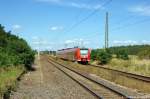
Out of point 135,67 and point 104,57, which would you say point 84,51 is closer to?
point 104,57

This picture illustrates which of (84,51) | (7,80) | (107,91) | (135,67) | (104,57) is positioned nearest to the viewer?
(107,91)

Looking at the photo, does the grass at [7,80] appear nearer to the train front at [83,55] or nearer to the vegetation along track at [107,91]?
the vegetation along track at [107,91]

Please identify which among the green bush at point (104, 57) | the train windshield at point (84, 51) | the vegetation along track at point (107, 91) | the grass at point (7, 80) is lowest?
the vegetation along track at point (107, 91)

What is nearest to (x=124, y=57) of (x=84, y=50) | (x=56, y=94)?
(x=84, y=50)

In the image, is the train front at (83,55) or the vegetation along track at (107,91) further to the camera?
the train front at (83,55)

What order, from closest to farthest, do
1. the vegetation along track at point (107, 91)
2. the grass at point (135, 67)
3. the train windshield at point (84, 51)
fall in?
1. the vegetation along track at point (107, 91)
2. the grass at point (135, 67)
3. the train windshield at point (84, 51)

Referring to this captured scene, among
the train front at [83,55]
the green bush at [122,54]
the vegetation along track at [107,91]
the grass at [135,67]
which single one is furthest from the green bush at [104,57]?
the vegetation along track at [107,91]

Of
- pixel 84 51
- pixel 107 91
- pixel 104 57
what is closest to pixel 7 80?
pixel 107 91

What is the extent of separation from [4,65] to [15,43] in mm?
8440

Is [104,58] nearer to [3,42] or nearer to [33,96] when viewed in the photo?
[3,42]

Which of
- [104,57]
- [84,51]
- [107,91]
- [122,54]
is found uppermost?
[84,51]

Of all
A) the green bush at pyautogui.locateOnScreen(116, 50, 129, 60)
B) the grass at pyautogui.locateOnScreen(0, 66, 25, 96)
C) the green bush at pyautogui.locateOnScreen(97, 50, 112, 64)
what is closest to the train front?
the green bush at pyautogui.locateOnScreen(97, 50, 112, 64)

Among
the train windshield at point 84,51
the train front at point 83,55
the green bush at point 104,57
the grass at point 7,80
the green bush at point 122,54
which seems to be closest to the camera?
the grass at point 7,80

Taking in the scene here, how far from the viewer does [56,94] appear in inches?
708
